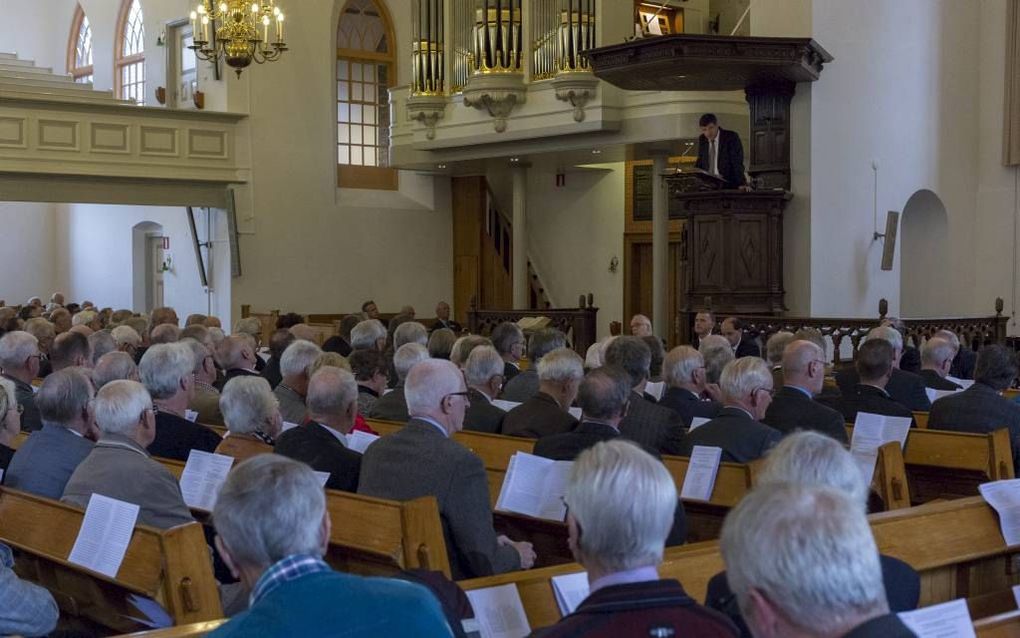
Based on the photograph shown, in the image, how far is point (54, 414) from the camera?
476 centimetres

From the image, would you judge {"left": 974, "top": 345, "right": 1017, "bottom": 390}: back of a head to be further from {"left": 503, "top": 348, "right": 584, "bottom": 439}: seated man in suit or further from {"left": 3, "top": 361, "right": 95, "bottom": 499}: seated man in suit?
{"left": 3, "top": 361, "right": 95, "bottom": 499}: seated man in suit

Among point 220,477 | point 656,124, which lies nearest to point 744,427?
point 220,477

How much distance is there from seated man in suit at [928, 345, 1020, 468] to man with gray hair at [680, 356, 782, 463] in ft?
3.82

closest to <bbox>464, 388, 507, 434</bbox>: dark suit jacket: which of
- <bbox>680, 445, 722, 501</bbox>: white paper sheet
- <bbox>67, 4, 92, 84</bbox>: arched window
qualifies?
<bbox>680, 445, 722, 501</bbox>: white paper sheet

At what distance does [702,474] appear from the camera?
468 cm

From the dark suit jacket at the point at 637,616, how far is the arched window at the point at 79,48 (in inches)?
835

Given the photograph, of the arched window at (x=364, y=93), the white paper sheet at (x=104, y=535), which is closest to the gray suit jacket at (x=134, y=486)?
the white paper sheet at (x=104, y=535)

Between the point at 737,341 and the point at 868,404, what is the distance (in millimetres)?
4215

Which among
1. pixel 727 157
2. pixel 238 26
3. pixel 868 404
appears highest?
pixel 238 26

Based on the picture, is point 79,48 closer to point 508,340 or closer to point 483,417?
point 508,340

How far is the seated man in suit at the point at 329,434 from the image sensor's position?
4.65 m

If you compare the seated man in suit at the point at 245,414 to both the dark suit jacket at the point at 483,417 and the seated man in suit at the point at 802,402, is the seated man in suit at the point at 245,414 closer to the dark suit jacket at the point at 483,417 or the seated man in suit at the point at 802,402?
the dark suit jacket at the point at 483,417

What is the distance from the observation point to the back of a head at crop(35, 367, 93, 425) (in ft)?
15.5

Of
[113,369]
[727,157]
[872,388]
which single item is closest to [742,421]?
[872,388]
